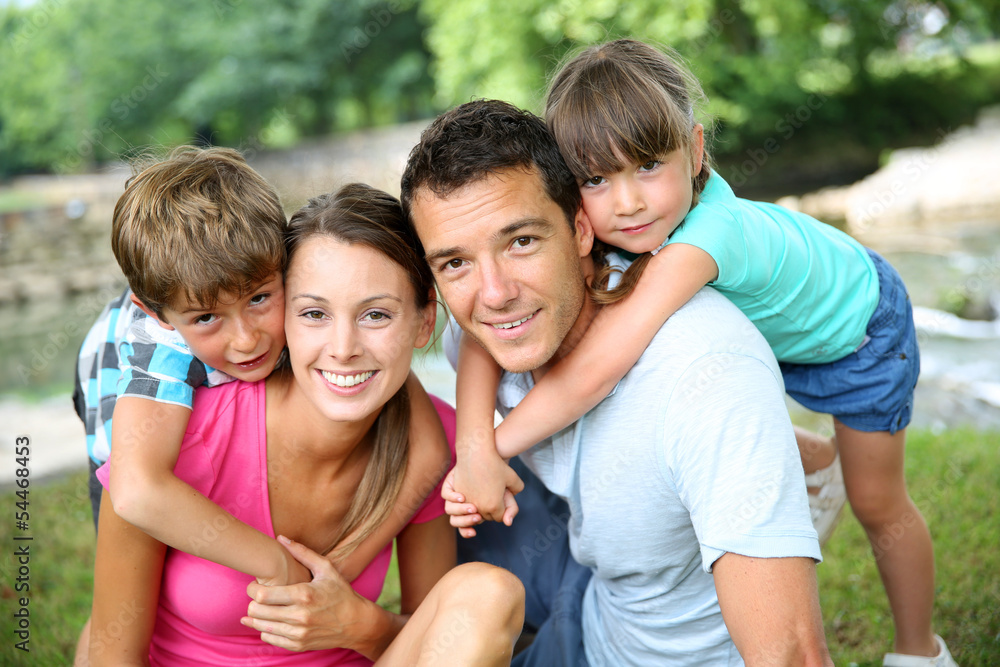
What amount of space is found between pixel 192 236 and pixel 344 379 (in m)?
0.57

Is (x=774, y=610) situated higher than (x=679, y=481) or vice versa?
(x=679, y=481)

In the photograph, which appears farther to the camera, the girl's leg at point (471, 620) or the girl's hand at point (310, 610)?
the girl's hand at point (310, 610)

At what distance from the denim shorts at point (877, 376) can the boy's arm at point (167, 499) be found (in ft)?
6.30

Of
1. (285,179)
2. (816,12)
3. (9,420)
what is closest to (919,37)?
(816,12)

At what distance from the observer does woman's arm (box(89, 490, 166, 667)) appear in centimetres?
215

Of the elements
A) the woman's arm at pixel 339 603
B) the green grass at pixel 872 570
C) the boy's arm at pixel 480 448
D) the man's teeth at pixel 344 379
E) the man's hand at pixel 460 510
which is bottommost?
the green grass at pixel 872 570

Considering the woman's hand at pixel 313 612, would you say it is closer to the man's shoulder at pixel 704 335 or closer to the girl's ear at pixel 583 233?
the man's shoulder at pixel 704 335

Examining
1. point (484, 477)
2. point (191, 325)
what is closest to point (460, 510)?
point (484, 477)

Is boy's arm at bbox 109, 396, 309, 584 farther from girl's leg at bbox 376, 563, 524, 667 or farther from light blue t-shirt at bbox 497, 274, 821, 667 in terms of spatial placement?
light blue t-shirt at bbox 497, 274, 821, 667

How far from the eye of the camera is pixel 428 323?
2396 millimetres

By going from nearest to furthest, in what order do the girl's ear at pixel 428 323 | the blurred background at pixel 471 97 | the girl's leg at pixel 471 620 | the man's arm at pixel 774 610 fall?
the man's arm at pixel 774 610
the girl's leg at pixel 471 620
the girl's ear at pixel 428 323
the blurred background at pixel 471 97

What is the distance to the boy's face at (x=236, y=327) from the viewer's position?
222 centimetres

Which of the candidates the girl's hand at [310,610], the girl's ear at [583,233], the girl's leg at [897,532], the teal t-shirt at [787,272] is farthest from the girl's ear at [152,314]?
the girl's leg at [897,532]

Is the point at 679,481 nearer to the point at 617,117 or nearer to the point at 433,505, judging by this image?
the point at 433,505
